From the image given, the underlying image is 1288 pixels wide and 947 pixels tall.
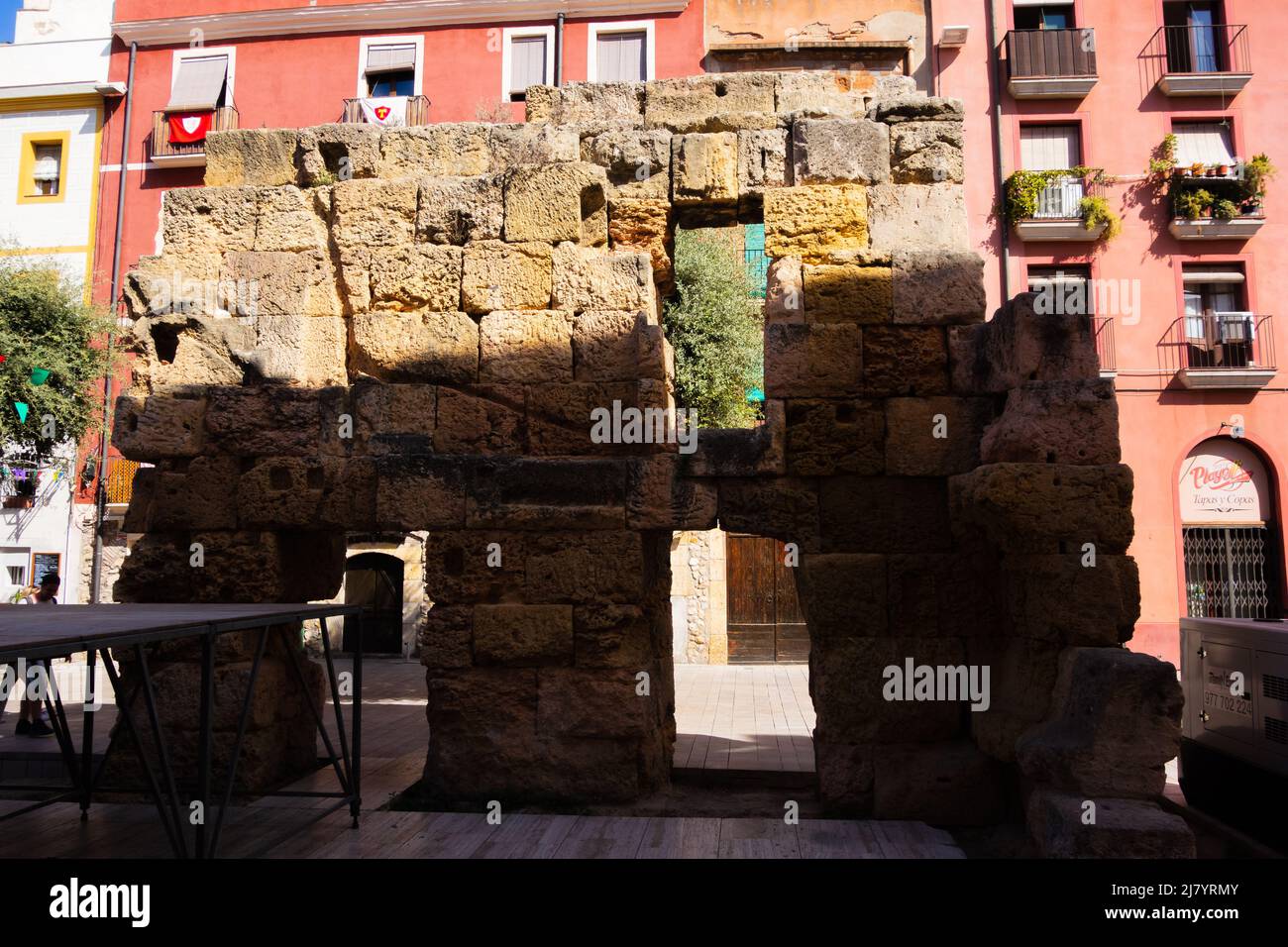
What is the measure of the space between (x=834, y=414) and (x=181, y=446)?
4.29 metres

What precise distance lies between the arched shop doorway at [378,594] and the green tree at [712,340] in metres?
6.19

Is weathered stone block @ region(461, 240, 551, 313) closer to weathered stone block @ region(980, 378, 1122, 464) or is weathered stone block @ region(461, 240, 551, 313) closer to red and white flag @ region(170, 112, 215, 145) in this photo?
weathered stone block @ region(980, 378, 1122, 464)

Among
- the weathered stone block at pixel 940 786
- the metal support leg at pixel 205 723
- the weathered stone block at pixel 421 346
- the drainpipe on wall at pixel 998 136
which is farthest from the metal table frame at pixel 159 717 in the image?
the drainpipe on wall at pixel 998 136

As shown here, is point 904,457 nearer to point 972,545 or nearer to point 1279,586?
point 972,545

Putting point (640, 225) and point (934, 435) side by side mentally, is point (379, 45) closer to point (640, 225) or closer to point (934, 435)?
point (640, 225)

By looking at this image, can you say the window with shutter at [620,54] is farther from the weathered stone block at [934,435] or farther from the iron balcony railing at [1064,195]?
the weathered stone block at [934,435]

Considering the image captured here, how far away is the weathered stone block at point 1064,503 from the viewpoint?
4570mm

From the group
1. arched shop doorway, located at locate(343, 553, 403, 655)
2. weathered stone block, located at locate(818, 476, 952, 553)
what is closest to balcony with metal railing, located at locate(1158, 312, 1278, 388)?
weathered stone block, located at locate(818, 476, 952, 553)

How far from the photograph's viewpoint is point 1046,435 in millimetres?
4668

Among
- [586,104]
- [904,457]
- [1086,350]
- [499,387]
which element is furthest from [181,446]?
[1086,350]

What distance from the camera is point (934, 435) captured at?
5512 mm

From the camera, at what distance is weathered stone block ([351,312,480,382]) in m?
5.86

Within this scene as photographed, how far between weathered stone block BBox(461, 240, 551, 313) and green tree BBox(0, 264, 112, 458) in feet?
31.1

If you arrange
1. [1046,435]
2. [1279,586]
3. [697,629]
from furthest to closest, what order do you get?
[697,629]
[1279,586]
[1046,435]
